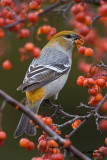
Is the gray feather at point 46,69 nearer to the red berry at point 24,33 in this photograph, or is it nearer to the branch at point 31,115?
the red berry at point 24,33

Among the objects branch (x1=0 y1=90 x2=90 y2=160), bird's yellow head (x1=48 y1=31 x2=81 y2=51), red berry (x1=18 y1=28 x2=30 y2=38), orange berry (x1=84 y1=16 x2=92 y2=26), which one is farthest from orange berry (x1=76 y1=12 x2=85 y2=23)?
bird's yellow head (x1=48 y1=31 x2=81 y2=51)

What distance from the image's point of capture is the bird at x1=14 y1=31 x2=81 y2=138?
286 cm

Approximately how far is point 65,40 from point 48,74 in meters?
0.68

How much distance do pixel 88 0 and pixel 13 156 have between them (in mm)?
4129

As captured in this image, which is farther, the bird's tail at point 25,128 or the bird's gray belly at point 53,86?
the bird's gray belly at point 53,86

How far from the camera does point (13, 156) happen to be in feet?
17.4

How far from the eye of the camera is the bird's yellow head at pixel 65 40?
12.2 feet

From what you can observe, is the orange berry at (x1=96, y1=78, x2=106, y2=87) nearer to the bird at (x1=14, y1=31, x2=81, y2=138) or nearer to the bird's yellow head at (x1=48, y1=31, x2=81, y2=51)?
the bird at (x1=14, y1=31, x2=81, y2=138)

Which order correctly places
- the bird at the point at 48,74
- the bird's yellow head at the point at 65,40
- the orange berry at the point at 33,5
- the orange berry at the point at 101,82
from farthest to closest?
the bird's yellow head at the point at 65,40 → the bird at the point at 48,74 → the orange berry at the point at 101,82 → the orange berry at the point at 33,5

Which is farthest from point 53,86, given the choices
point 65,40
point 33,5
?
point 33,5

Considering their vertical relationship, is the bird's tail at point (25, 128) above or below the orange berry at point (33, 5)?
below

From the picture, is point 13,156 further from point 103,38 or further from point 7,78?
point 103,38

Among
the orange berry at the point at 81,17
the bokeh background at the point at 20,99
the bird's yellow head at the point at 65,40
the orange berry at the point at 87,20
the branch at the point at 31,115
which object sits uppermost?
the orange berry at the point at 81,17

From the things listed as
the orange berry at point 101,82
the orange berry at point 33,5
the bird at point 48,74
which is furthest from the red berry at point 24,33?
the bird at point 48,74
